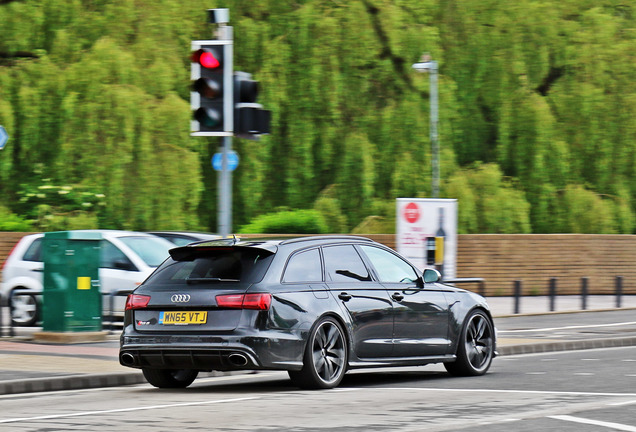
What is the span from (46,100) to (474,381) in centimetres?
1838

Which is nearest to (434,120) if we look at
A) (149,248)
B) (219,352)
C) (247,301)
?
(149,248)

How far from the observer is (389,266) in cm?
1297

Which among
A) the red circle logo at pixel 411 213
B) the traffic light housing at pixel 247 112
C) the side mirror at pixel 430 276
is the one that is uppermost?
the traffic light housing at pixel 247 112

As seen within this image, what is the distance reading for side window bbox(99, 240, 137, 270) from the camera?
20.7 m

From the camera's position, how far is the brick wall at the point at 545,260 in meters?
33.6

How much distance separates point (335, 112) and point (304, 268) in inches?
825

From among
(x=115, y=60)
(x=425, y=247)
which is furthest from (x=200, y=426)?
(x=115, y=60)

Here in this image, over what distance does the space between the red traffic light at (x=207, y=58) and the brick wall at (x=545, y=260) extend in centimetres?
1900

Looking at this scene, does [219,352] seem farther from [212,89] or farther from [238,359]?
[212,89]

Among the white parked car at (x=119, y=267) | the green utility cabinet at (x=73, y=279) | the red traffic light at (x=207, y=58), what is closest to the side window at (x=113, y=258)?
the white parked car at (x=119, y=267)

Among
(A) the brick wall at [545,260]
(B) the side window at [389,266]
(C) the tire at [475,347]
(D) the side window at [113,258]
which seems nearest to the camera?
(B) the side window at [389,266]

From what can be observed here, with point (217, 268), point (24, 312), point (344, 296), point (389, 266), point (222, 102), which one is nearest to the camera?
point (217, 268)

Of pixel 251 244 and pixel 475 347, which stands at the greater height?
pixel 251 244

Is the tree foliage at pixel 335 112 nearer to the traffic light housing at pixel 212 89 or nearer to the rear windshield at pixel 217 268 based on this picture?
the traffic light housing at pixel 212 89
